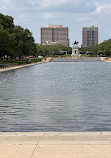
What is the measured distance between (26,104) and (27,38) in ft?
301

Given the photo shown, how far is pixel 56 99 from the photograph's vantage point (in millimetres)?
21219

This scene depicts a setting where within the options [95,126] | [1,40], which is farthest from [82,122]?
[1,40]
